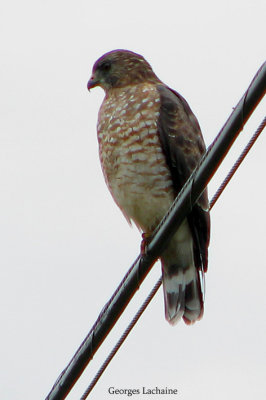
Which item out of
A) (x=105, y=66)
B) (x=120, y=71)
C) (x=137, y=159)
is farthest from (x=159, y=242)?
(x=105, y=66)

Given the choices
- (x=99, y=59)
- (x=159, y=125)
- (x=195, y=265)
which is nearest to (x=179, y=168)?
(x=159, y=125)

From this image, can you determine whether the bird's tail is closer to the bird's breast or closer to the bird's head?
the bird's breast

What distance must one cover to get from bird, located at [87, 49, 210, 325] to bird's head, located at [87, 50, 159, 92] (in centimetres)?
28

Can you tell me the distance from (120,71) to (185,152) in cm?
128

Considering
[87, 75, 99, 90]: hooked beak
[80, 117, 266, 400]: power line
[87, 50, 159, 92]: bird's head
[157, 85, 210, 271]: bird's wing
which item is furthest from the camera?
[87, 75, 99, 90]: hooked beak

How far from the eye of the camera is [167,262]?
6.59 meters

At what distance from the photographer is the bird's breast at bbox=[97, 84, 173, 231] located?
6164 mm

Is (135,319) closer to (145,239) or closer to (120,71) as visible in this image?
(145,239)

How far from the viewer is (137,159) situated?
20.3ft

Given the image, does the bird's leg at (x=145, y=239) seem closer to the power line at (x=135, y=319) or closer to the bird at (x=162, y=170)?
the bird at (x=162, y=170)

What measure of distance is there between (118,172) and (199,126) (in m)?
0.70

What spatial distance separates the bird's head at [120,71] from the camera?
7098mm

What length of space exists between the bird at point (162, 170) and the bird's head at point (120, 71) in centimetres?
28

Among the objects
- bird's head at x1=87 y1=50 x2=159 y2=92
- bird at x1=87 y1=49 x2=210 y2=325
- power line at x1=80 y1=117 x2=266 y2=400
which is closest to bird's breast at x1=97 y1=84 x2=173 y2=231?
bird at x1=87 y1=49 x2=210 y2=325
